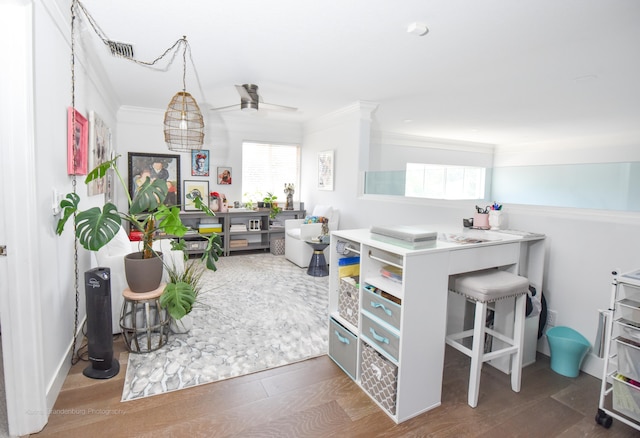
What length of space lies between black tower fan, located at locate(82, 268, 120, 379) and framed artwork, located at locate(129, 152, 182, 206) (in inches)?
136

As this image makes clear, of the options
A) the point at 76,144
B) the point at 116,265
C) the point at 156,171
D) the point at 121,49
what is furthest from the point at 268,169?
the point at 76,144

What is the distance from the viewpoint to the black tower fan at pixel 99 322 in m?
2.09

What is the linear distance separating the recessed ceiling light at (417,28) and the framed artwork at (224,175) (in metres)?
4.10

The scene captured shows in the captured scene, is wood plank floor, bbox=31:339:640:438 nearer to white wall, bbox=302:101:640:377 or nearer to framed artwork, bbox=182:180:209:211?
white wall, bbox=302:101:640:377

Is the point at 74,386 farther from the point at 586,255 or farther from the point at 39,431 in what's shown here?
the point at 586,255

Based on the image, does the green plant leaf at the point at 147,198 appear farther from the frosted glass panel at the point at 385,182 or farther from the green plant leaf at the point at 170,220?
the frosted glass panel at the point at 385,182

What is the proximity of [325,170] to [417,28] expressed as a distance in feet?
10.5

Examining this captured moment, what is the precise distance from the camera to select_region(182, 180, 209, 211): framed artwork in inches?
221

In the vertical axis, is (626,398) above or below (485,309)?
below

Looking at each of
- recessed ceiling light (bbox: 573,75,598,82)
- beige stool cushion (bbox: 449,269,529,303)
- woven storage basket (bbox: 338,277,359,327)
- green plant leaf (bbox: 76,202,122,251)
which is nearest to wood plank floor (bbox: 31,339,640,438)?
woven storage basket (bbox: 338,277,359,327)

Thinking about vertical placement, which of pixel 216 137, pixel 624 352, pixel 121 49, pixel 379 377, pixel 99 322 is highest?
Result: pixel 121 49

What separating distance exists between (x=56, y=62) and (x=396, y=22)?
2202 mm

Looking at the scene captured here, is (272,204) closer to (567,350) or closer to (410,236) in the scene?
(410,236)

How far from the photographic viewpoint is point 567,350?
2.23m
